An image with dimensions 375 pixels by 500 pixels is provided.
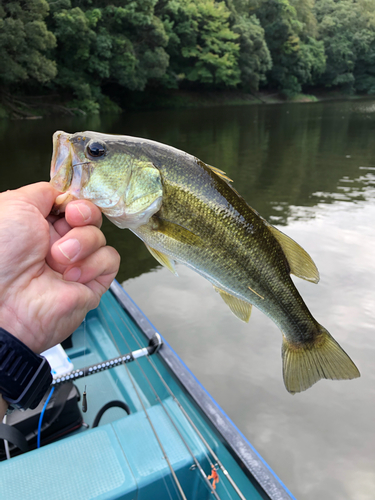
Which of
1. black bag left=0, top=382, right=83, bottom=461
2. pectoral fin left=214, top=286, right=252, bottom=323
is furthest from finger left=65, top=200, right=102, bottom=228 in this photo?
black bag left=0, top=382, right=83, bottom=461

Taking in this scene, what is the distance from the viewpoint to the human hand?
61.9 inches

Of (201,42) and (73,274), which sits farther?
(201,42)

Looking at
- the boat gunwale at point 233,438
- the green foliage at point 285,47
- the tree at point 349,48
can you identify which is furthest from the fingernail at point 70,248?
the tree at point 349,48

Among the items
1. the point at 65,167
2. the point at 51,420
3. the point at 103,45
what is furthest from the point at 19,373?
the point at 103,45

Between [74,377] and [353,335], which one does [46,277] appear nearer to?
[74,377]

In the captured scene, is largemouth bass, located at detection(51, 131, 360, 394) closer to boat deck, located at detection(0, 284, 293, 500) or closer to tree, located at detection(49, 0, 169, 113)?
boat deck, located at detection(0, 284, 293, 500)

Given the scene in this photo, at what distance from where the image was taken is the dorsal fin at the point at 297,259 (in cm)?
164

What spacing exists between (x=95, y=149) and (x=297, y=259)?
40.1 inches

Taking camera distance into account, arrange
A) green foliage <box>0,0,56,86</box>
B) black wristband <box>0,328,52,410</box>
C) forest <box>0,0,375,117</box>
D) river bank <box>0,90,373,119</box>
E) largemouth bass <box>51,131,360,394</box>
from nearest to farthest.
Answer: black wristband <box>0,328,52,410</box> < largemouth bass <box>51,131,360,394</box> < green foliage <box>0,0,56,86</box> < forest <box>0,0,375,117</box> < river bank <box>0,90,373,119</box>

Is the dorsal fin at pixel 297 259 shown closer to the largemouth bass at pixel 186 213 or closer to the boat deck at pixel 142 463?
the largemouth bass at pixel 186 213

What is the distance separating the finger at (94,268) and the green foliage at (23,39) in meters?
26.3

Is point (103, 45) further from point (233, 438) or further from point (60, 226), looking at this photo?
point (233, 438)

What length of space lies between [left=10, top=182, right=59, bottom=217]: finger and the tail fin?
1.35 metres

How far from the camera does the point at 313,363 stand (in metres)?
1.71
